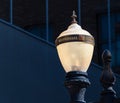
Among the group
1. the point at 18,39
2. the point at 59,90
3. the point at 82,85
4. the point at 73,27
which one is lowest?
the point at 82,85

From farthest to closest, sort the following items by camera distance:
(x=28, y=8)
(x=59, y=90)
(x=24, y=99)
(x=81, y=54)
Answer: (x=28, y=8)
(x=59, y=90)
(x=24, y=99)
(x=81, y=54)

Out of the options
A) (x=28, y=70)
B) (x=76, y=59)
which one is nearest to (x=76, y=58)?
(x=76, y=59)

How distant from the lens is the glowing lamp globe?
Answer: 6.32 metres

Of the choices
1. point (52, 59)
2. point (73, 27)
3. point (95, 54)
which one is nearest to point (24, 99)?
point (52, 59)

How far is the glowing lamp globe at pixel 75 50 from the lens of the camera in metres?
6.32

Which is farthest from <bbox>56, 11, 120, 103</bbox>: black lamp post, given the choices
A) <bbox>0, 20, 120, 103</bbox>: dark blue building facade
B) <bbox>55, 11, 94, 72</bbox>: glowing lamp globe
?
<bbox>0, 20, 120, 103</bbox>: dark blue building facade

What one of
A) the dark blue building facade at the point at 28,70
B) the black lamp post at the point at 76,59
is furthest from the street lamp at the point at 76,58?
the dark blue building facade at the point at 28,70

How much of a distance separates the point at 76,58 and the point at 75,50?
0.09 metres

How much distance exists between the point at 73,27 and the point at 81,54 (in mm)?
497

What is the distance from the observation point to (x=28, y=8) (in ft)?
63.1

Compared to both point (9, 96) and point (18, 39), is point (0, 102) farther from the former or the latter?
point (18, 39)

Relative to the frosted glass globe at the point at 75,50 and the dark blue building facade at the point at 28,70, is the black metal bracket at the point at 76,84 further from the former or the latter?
the dark blue building facade at the point at 28,70

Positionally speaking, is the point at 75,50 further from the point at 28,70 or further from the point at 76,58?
the point at 28,70

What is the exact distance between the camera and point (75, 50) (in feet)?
20.8
